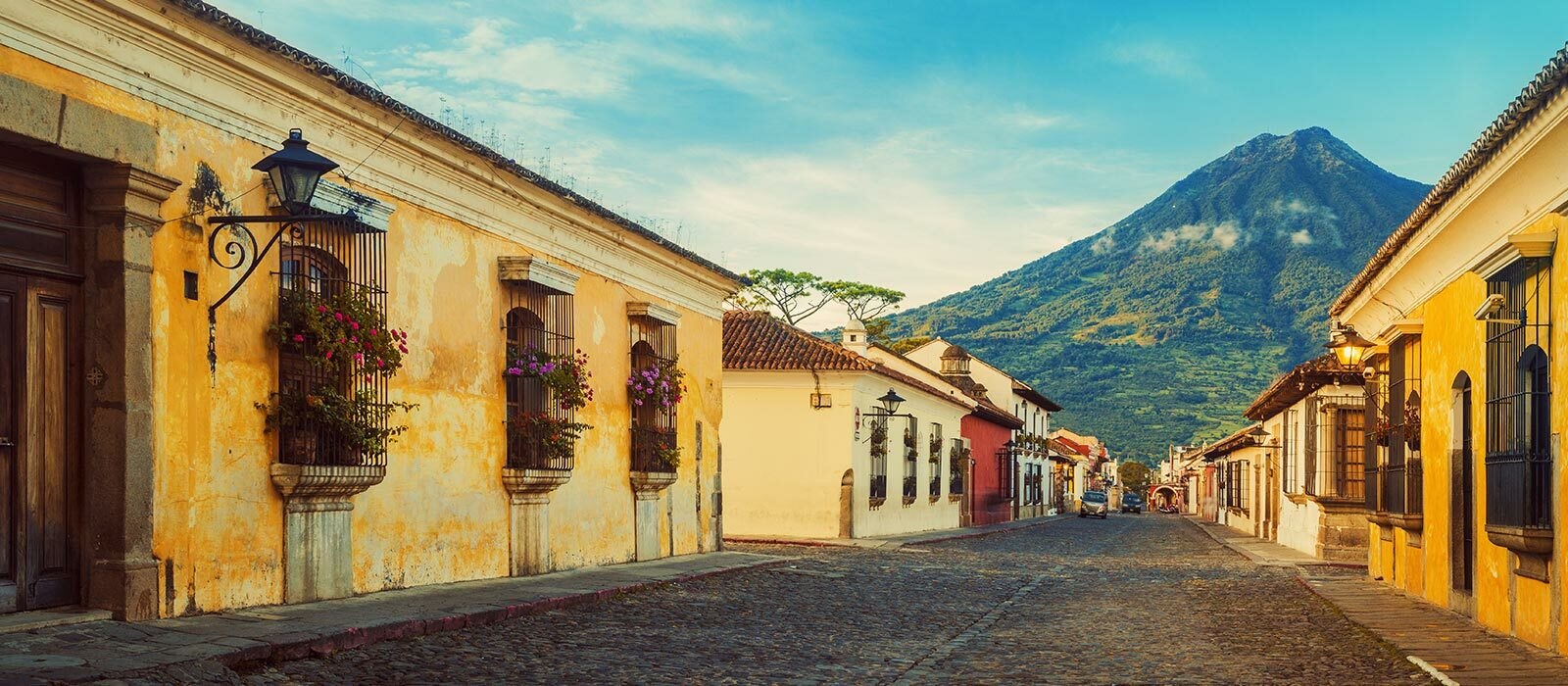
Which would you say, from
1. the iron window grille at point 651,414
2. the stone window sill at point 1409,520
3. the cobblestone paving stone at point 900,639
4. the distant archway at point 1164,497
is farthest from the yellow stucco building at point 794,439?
the distant archway at point 1164,497

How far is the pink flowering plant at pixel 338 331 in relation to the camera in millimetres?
9391

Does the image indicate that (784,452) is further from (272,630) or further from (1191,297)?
(1191,297)

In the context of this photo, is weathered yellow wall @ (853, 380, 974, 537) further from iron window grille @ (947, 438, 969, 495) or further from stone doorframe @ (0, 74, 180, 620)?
stone doorframe @ (0, 74, 180, 620)

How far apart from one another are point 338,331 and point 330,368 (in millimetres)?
265

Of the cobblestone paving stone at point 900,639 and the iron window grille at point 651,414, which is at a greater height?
the iron window grille at point 651,414

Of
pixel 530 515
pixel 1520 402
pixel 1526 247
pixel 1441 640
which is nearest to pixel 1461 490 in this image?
pixel 1441 640

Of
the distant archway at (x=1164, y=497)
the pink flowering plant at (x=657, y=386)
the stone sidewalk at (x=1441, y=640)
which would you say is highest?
the pink flowering plant at (x=657, y=386)

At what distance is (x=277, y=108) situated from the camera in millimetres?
9578

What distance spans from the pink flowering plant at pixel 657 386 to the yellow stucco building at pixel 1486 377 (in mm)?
8003

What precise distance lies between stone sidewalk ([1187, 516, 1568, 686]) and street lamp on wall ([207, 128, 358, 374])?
7122 mm

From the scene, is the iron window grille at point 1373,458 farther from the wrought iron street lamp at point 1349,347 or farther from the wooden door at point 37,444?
the wooden door at point 37,444

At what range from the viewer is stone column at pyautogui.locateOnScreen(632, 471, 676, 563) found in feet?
54.1

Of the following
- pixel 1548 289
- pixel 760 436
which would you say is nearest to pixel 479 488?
pixel 1548 289

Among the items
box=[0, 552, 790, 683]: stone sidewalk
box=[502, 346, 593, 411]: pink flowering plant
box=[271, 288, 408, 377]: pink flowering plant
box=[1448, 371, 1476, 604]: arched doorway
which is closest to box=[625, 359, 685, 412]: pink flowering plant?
box=[502, 346, 593, 411]: pink flowering plant
